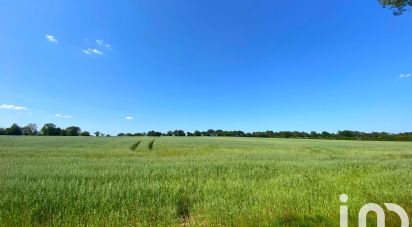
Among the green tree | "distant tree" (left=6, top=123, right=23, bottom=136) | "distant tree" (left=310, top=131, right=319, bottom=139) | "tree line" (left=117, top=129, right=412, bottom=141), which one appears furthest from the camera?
the green tree

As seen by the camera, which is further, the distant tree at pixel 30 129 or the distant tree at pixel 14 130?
the distant tree at pixel 30 129

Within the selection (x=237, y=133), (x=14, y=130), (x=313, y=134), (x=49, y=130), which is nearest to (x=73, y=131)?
(x=49, y=130)

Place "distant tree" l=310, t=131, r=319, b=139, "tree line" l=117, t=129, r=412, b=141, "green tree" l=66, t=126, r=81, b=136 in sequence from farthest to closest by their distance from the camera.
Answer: "green tree" l=66, t=126, r=81, b=136 < "distant tree" l=310, t=131, r=319, b=139 < "tree line" l=117, t=129, r=412, b=141

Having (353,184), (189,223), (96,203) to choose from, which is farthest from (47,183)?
(353,184)

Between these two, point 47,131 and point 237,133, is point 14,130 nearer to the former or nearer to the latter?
point 47,131

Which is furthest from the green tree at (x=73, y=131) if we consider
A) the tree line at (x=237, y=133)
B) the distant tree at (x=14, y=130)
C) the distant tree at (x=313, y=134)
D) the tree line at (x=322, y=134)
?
the distant tree at (x=313, y=134)

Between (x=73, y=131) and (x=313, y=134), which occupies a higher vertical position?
(x=313, y=134)

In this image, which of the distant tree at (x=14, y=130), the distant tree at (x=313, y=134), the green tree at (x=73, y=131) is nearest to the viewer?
the distant tree at (x=313, y=134)

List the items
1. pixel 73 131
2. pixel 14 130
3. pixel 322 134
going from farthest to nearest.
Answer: pixel 73 131, pixel 14 130, pixel 322 134

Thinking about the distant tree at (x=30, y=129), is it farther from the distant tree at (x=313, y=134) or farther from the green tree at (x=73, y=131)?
the distant tree at (x=313, y=134)

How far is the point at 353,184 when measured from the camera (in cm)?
1062

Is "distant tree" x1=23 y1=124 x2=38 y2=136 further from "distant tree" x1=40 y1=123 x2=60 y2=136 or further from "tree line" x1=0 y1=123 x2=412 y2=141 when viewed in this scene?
"distant tree" x1=40 y1=123 x2=60 y2=136

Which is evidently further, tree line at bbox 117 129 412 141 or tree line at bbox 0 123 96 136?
tree line at bbox 0 123 96 136

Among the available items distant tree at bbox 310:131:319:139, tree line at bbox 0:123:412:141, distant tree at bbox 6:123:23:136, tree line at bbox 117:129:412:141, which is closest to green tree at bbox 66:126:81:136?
tree line at bbox 0:123:412:141
